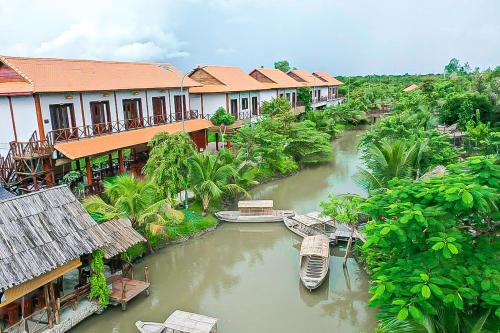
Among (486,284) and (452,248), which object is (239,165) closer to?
(452,248)

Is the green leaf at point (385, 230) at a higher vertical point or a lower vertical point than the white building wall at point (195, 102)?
lower

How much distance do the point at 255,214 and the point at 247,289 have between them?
6.76 metres

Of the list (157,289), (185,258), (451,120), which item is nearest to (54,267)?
(157,289)

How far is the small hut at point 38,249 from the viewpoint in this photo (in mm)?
10023

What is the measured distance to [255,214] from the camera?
2075cm

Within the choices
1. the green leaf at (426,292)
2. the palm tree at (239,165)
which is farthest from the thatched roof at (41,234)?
the palm tree at (239,165)

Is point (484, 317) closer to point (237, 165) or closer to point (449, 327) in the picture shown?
point (449, 327)

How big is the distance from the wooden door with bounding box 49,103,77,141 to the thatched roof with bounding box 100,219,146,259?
25.7 feet

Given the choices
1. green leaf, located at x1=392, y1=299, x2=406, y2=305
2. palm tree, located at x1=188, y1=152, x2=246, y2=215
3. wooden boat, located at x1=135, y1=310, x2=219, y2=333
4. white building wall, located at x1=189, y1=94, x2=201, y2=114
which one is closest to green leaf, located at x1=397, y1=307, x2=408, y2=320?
green leaf, located at x1=392, y1=299, x2=406, y2=305

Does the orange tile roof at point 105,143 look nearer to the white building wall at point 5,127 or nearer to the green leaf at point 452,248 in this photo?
the white building wall at point 5,127

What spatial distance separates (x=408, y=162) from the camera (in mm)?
17609

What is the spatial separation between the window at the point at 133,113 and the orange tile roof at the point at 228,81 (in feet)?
26.5

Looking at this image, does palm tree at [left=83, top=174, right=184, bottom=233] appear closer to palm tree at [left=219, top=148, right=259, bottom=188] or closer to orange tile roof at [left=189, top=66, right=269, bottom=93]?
palm tree at [left=219, top=148, right=259, bottom=188]

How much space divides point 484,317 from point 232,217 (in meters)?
15.1
